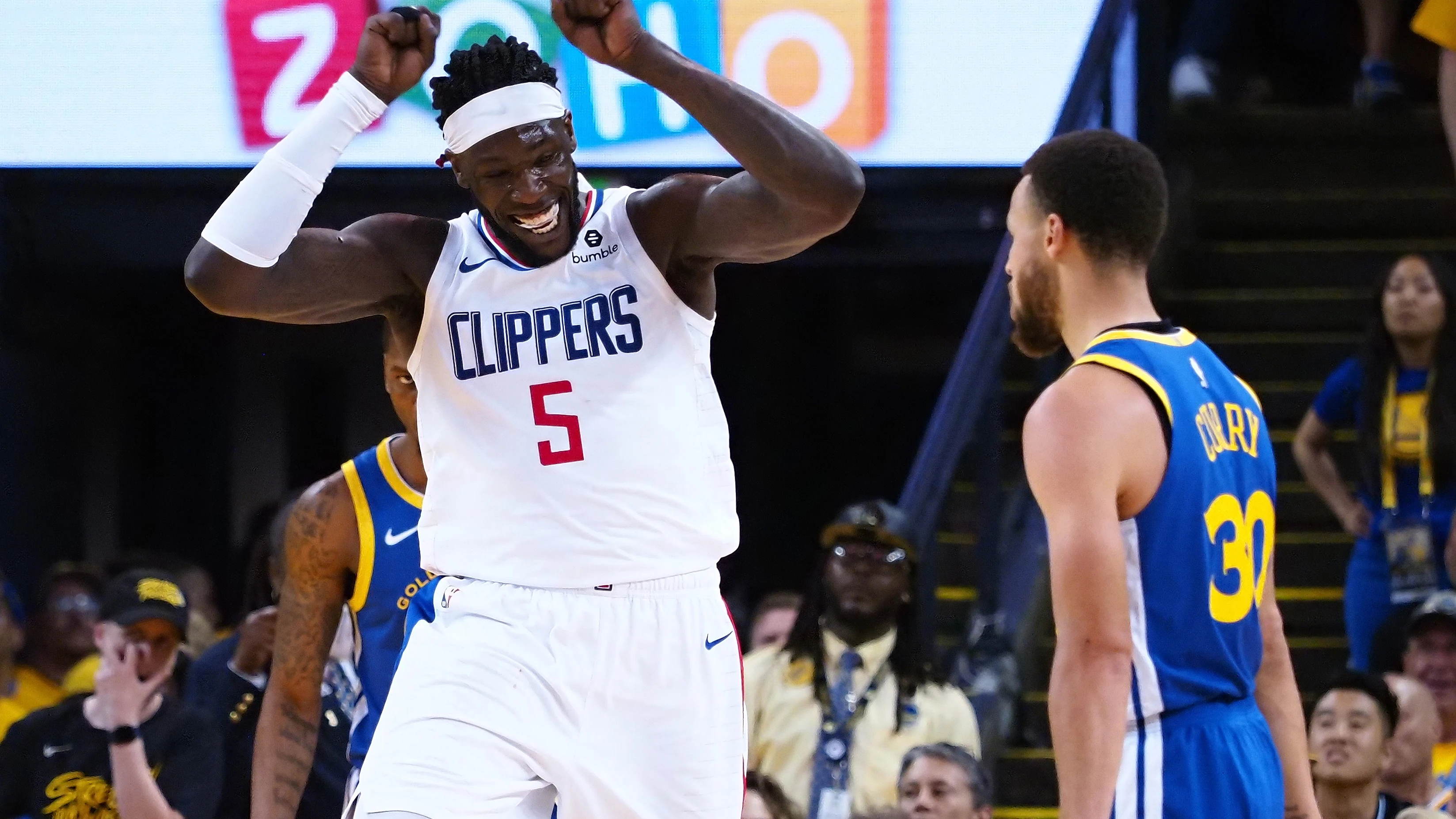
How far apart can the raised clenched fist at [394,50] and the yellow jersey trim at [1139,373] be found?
4.11 feet

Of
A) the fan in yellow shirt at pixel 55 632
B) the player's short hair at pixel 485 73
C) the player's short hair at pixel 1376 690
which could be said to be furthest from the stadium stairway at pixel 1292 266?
the player's short hair at pixel 485 73

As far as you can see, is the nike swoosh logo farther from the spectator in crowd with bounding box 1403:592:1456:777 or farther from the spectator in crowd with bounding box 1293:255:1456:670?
the spectator in crowd with bounding box 1293:255:1456:670

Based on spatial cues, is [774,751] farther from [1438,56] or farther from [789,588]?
[1438,56]

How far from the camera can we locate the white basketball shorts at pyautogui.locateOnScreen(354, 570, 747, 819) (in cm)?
302

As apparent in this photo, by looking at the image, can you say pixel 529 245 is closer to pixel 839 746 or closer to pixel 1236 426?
pixel 1236 426

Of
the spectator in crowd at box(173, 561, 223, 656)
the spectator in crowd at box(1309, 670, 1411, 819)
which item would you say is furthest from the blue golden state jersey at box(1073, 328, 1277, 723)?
the spectator in crowd at box(173, 561, 223, 656)

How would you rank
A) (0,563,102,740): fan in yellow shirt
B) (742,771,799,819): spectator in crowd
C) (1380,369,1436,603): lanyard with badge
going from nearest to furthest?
(742,771,799,819): spectator in crowd < (1380,369,1436,603): lanyard with badge < (0,563,102,740): fan in yellow shirt

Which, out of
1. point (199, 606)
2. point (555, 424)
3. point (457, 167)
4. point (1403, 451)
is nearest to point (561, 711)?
point (555, 424)

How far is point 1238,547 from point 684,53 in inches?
194

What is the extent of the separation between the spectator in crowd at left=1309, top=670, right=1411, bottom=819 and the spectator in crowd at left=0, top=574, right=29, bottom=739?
440 centimetres

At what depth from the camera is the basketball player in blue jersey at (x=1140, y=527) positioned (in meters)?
2.87

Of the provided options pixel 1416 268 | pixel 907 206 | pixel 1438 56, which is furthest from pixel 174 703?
pixel 1438 56

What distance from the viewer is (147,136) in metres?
7.59

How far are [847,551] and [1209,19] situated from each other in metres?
4.23
